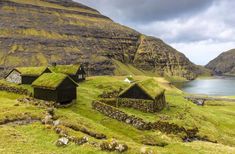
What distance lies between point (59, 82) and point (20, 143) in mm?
26053

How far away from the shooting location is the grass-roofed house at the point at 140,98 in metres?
54.2

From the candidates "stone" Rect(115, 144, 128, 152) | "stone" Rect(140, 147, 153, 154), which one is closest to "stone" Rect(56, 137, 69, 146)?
"stone" Rect(115, 144, 128, 152)

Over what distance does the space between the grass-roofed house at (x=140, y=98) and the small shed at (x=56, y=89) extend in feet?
30.4

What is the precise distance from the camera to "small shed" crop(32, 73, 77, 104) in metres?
49.1

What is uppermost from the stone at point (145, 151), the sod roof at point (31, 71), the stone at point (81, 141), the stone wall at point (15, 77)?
the sod roof at point (31, 71)

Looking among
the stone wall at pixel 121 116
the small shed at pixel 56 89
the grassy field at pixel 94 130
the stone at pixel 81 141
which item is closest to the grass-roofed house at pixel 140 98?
the grassy field at pixel 94 130

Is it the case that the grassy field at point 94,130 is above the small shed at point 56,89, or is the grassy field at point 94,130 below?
below

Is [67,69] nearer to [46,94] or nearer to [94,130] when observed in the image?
[46,94]

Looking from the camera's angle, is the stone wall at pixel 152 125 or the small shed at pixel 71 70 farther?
the small shed at pixel 71 70

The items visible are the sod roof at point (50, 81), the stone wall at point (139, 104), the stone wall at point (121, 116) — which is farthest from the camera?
the stone wall at point (139, 104)

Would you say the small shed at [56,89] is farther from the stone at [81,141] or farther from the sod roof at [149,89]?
the stone at [81,141]

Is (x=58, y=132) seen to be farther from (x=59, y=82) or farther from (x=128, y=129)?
Result: (x=59, y=82)

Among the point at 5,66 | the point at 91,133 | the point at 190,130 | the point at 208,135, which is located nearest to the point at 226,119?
the point at 208,135

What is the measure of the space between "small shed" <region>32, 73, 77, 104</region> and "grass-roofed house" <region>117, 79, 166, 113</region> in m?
9.28
